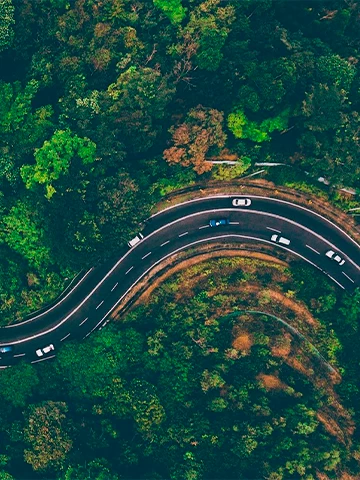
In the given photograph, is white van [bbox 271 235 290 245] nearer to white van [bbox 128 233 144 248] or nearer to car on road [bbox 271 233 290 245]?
car on road [bbox 271 233 290 245]

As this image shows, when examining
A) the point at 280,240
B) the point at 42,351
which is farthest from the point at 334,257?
the point at 42,351

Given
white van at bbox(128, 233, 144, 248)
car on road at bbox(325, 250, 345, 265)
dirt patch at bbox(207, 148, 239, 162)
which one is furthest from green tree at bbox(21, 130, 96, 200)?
car on road at bbox(325, 250, 345, 265)

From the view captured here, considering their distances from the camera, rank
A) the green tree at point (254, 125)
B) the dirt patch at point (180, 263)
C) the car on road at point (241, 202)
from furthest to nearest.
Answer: the car on road at point (241, 202) → the dirt patch at point (180, 263) → the green tree at point (254, 125)

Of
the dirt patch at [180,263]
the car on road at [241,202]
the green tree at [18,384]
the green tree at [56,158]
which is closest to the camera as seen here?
the green tree at [56,158]

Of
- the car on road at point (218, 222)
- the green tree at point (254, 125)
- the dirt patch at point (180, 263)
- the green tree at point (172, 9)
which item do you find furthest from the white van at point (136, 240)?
the green tree at point (172, 9)

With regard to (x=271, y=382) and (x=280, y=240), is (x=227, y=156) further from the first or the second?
(x=271, y=382)

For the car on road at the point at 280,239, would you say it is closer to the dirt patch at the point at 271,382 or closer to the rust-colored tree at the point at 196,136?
the rust-colored tree at the point at 196,136
